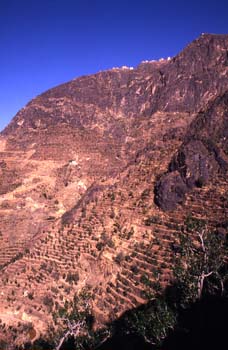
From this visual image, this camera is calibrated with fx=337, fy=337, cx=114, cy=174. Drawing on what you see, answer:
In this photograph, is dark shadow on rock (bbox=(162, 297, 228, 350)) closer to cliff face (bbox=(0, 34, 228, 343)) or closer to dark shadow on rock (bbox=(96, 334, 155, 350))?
dark shadow on rock (bbox=(96, 334, 155, 350))

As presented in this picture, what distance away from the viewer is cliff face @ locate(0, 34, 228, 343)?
84.3 feet

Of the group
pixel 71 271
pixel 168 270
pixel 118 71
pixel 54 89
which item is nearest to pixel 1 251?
pixel 71 271

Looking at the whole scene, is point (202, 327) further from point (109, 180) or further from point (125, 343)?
point (109, 180)

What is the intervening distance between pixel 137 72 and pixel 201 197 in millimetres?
40151

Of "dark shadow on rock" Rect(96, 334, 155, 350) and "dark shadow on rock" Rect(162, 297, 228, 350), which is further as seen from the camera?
"dark shadow on rock" Rect(96, 334, 155, 350)

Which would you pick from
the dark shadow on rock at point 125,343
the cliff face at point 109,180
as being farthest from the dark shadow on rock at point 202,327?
the cliff face at point 109,180

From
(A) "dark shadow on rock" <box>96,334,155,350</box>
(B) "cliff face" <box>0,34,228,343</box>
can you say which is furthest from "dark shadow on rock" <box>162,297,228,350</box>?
(B) "cliff face" <box>0,34,228,343</box>

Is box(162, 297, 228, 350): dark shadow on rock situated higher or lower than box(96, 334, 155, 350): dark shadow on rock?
higher

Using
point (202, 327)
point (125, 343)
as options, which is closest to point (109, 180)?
point (125, 343)

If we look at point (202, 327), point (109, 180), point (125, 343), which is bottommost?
point (125, 343)

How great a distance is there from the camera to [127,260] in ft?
85.5

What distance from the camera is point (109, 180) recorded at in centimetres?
3991

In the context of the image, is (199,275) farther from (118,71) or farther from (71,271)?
(118,71)

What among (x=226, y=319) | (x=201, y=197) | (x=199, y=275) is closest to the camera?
(x=226, y=319)
